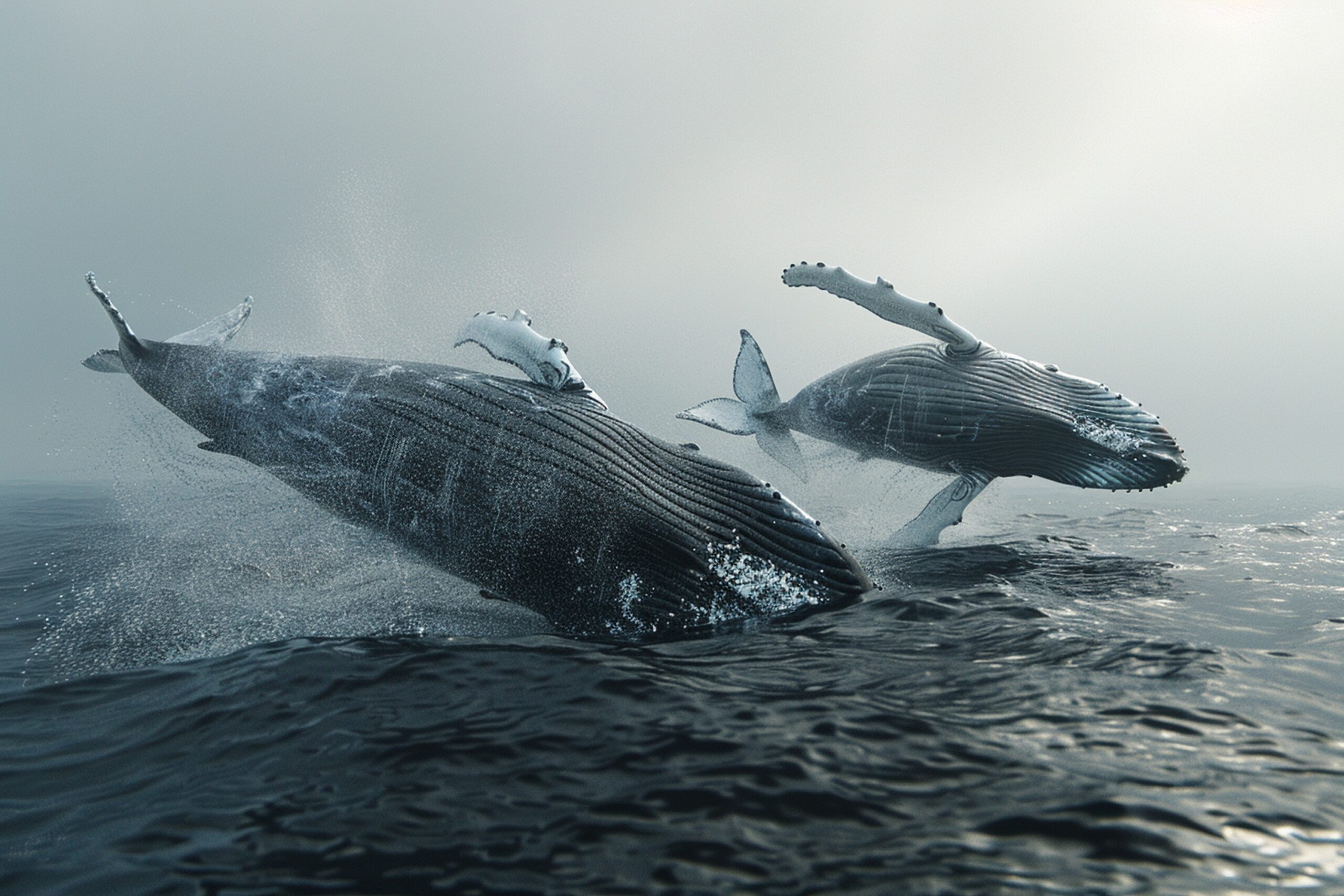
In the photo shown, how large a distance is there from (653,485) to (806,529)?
1457 millimetres

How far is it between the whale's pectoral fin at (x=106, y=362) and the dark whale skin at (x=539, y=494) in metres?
2.57

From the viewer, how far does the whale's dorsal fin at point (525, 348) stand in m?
7.15

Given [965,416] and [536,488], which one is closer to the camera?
[536,488]

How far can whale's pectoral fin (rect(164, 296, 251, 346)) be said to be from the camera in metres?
8.74

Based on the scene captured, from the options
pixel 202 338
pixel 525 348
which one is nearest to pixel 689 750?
pixel 525 348

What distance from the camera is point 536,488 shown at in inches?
245

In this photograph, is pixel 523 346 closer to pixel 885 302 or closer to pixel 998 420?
pixel 885 302

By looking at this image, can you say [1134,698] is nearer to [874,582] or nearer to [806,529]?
[806,529]

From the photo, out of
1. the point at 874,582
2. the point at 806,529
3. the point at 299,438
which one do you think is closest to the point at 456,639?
the point at 299,438

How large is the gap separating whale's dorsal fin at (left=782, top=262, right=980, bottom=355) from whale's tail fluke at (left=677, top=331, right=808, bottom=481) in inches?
88.1

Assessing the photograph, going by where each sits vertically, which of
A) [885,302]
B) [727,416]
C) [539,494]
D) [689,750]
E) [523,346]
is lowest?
[689,750]

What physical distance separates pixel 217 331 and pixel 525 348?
178 inches

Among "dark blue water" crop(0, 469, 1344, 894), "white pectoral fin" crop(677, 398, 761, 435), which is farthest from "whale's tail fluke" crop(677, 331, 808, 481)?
"dark blue water" crop(0, 469, 1344, 894)

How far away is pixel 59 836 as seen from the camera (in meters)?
3.31
